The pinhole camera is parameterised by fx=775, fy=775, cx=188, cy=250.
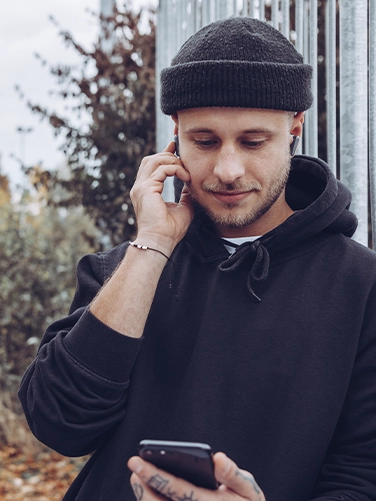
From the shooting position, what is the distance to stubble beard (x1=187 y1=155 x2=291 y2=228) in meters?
2.25

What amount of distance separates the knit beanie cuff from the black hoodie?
0.30m

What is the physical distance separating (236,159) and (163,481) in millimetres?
945

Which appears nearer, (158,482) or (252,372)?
(158,482)

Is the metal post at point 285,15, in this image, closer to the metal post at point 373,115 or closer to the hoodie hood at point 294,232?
the metal post at point 373,115

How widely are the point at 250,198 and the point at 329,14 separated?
0.86m

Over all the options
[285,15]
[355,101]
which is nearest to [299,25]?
[285,15]

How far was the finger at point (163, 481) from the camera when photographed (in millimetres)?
1719

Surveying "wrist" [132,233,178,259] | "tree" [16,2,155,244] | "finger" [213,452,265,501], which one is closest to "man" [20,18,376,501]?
"wrist" [132,233,178,259]

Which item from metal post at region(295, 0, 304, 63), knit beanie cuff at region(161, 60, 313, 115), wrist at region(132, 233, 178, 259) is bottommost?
wrist at region(132, 233, 178, 259)

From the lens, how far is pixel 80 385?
2.15m

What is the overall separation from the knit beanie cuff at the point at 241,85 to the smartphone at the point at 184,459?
1002mm

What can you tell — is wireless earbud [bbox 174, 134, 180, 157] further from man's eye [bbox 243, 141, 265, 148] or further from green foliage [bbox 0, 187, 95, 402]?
green foliage [bbox 0, 187, 95, 402]

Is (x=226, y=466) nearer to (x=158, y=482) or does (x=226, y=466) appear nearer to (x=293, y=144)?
(x=158, y=482)

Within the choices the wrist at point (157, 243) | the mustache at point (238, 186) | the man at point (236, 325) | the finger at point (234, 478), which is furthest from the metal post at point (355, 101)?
the finger at point (234, 478)
